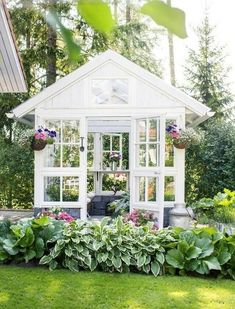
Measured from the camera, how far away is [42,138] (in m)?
8.36

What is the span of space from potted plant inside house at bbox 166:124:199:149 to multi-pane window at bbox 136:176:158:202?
724 mm

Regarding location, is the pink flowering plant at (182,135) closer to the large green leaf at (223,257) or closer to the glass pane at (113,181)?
the large green leaf at (223,257)

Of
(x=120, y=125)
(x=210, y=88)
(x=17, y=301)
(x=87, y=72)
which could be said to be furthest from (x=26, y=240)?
(x=210, y=88)

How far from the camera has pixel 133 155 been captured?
28.6ft

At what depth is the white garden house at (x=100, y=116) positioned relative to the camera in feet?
28.3

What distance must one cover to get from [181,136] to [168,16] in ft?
26.3

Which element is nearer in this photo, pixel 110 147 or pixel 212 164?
pixel 110 147

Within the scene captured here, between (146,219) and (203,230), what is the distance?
2.33 meters

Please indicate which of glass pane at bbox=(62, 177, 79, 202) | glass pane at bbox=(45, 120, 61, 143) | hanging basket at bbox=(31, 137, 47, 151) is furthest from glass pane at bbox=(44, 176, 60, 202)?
glass pane at bbox=(45, 120, 61, 143)

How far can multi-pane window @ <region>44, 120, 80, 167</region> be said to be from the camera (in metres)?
8.71

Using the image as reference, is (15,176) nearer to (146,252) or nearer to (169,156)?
(169,156)

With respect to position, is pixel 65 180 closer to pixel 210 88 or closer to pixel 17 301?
pixel 17 301

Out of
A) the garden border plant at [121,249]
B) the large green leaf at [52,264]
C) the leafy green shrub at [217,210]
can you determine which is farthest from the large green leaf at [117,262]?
the leafy green shrub at [217,210]

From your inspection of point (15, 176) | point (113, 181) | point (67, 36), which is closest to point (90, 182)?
point (113, 181)
